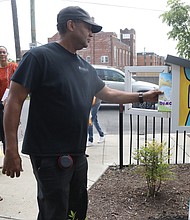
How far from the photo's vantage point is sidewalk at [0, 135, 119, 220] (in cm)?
313

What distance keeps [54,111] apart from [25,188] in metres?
2.13

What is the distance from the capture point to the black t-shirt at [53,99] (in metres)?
1.85

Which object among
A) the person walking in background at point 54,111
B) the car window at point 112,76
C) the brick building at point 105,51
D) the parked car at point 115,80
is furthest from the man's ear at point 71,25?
the brick building at point 105,51

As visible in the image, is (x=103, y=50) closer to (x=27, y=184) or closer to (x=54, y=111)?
(x=27, y=184)

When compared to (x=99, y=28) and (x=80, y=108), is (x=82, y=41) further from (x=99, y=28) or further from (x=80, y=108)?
(x=80, y=108)

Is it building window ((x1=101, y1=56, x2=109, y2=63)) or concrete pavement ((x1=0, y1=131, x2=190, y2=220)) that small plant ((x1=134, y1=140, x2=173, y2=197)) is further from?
building window ((x1=101, y1=56, x2=109, y2=63))

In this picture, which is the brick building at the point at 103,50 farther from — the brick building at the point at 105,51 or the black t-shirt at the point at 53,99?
the black t-shirt at the point at 53,99

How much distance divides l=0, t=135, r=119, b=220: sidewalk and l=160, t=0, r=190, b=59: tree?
4.08 meters

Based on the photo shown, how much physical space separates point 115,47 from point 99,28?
4015cm

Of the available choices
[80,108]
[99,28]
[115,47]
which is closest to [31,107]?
[80,108]

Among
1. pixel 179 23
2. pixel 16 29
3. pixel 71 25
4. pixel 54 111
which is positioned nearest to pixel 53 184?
pixel 54 111

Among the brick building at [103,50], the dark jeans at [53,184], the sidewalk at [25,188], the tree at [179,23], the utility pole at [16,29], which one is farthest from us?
the brick building at [103,50]

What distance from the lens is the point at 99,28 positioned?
2.15m

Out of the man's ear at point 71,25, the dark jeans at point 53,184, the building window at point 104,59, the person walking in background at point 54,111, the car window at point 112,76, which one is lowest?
the building window at point 104,59
